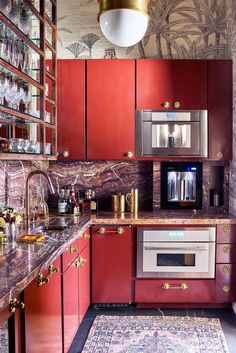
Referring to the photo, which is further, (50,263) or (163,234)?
(163,234)

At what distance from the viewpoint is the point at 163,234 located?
3291mm

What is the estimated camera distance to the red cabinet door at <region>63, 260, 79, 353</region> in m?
2.33

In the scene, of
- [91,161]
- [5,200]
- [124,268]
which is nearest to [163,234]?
[124,268]

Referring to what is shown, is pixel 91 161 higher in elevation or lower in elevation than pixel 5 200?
higher

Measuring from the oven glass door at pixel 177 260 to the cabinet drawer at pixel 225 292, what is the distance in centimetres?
13

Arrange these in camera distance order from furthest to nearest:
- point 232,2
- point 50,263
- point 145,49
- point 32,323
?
1. point 145,49
2. point 232,2
3. point 50,263
4. point 32,323

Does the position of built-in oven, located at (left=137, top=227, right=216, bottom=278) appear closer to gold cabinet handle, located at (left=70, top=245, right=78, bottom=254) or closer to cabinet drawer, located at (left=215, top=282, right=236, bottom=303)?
cabinet drawer, located at (left=215, top=282, right=236, bottom=303)

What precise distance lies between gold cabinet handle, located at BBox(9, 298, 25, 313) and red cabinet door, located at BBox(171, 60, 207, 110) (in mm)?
2469

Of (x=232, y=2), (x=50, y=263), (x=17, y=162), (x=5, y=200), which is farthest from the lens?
(x=232, y=2)

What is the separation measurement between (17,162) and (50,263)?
1337mm

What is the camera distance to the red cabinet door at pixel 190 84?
3.47 metres

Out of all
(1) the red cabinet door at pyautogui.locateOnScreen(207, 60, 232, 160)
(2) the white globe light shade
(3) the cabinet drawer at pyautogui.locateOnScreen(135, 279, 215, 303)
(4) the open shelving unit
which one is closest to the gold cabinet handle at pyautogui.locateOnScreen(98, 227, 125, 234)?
(3) the cabinet drawer at pyautogui.locateOnScreen(135, 279, 215, 303)

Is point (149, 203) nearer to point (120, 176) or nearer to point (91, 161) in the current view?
point (120, 176)

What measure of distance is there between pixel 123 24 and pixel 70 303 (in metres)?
1.76
